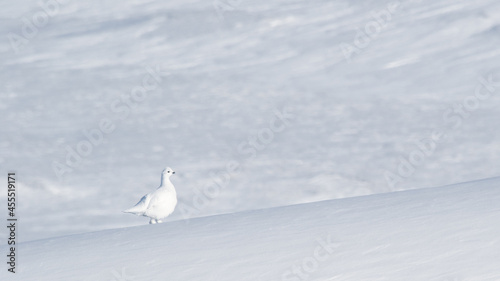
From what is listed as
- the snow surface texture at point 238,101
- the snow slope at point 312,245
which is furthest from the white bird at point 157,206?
the snow surface texture at point 238,101

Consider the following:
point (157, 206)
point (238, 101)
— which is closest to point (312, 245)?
point (157, 206)

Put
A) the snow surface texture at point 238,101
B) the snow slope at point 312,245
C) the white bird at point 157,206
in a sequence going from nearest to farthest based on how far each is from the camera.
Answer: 1. the snow slope at point 312,245
2. the white bird at point 157,206
3. the snow surface texture at point 238,101

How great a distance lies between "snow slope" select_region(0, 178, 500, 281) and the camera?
311 centimetres

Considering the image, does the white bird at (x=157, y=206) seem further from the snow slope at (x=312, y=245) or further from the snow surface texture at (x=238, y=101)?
the snow surface texture at (x=238, y=101)

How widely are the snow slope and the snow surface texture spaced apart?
5.70 feet

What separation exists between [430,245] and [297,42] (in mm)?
8736

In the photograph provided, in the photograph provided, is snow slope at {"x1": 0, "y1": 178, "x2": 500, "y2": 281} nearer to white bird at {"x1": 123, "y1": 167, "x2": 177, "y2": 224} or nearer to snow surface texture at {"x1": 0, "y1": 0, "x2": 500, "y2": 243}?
white bird at {"x1": 123, "y1": 167, "x2": 177, "y2": 224}

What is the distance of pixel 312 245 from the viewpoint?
3.62 meters

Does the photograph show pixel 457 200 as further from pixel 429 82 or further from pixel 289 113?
pixel 429 82

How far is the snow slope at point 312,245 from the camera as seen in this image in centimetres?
311

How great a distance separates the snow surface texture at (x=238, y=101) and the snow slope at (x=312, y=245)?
174 cm

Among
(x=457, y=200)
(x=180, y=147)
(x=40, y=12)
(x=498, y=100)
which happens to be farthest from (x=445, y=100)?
(x=40, y=12)

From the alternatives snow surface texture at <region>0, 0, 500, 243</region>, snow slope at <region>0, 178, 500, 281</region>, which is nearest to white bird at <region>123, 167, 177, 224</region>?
snow slope at <region>0, 178, 500, 281</region>

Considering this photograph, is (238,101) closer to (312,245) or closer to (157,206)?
(157,206)
